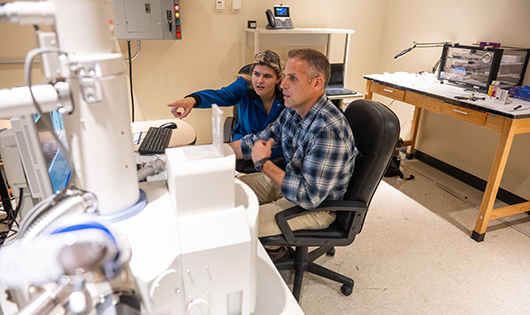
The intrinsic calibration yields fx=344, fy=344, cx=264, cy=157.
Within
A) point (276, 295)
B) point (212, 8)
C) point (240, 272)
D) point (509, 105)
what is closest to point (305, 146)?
point (276, 295)

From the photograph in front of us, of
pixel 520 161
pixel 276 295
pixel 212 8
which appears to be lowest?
pixel 520 161

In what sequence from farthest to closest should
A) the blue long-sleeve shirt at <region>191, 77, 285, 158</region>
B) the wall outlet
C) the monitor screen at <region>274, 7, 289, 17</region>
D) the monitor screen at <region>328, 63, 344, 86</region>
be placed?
the monitor screen at <region>328, 63, 344, 86</region> → the monitor screen at <region>274, 7, 289, 17</region> → the wall outlet → the blue long-sleeve shirt at <region>191, 77, 285, 158</region>

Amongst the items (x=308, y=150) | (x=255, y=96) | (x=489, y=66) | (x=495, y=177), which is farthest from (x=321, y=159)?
(x=489, y=66)

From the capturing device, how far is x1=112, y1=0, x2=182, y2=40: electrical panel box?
2.66 m

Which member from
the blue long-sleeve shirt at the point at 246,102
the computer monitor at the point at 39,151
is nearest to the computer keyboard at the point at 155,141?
the blue long-sleeve shirt at the point at 246,102

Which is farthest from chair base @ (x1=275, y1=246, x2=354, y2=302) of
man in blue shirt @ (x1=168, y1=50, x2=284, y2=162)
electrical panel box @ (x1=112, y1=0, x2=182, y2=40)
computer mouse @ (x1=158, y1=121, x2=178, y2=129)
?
electrical panel box @ (x1=112, y1=0, x2=182, y2=40)

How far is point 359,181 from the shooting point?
1.39m

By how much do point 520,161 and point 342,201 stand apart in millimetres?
2005

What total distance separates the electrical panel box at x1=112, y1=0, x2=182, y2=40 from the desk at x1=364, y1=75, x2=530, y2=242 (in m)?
1.87

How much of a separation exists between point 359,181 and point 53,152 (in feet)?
3.47

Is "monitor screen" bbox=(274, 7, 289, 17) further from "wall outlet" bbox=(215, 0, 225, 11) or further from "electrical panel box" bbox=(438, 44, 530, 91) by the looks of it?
"electrical panel box" bbox=(438, 44, 530, 91)

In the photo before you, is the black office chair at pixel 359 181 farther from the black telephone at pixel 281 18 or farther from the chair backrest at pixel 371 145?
the black telephone at pixel 281 18

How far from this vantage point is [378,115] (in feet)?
4.45

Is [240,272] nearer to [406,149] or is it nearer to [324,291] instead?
[324,291]
